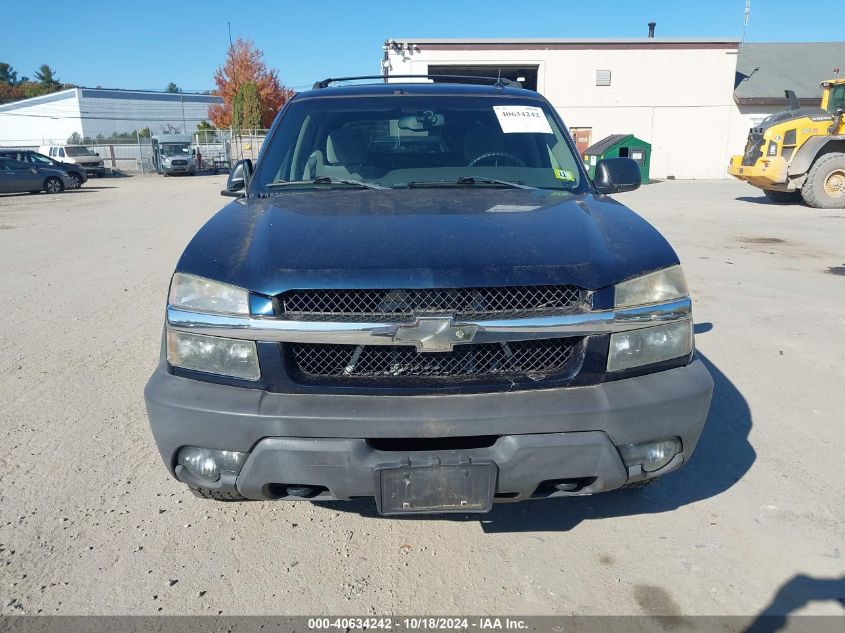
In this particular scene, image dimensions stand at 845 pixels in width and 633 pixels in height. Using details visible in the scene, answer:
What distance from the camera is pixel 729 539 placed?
272 cm

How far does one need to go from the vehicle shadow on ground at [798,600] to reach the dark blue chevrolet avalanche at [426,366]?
1.99 ft

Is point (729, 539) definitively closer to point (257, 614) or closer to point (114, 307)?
point (257, 614)

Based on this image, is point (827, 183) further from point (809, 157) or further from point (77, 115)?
point (77, 115)

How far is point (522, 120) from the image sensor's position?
12.1 ft

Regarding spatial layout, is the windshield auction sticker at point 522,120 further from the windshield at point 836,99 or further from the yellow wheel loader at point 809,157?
the windshield at point 836,99

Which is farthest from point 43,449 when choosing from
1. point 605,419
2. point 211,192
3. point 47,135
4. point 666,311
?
point 47,135

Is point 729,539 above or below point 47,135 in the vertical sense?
below

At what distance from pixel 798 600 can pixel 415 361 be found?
1666mm

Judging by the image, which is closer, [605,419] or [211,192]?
[605,419]

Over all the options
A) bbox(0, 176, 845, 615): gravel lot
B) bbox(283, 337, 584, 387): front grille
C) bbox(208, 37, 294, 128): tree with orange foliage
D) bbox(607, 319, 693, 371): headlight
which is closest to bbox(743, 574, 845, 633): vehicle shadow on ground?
bbox(0, 176, 845, 615): gravel lot

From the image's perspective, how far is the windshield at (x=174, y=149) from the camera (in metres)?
35.0

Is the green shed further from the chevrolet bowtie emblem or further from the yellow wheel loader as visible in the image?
the chevrolet bowtie emblem

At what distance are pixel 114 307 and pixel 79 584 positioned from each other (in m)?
4.54

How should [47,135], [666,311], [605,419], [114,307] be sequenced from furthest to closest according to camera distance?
[47,135], [114,307], [666,311], [605,419]
